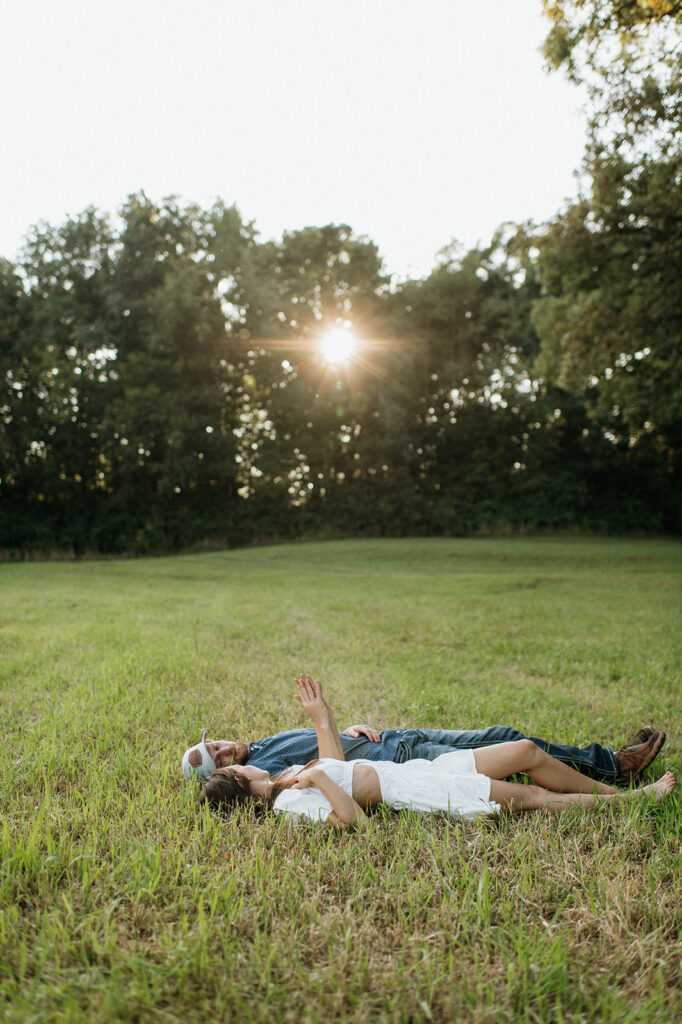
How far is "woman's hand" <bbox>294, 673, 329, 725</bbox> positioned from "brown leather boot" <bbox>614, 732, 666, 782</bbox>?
1.64 metres

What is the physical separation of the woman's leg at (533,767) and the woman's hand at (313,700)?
2.55 feet

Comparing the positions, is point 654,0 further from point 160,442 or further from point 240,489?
point 240,489

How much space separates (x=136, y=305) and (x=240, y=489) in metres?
9.51

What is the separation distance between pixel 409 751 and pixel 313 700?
2.00ft

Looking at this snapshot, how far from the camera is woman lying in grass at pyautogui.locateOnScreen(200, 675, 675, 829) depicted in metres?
2.56

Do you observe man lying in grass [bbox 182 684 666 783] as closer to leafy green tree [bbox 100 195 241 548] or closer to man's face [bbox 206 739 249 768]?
man's face [bbox 206 739 249 768]

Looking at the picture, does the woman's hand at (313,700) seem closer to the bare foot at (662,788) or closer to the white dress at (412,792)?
the white dress at (412,792)

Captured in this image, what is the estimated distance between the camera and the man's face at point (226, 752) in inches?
118

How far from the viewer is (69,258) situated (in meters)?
25.1

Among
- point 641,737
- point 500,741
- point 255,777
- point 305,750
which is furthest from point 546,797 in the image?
point 255,777

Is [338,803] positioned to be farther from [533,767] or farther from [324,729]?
[533,767]

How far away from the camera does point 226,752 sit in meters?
3.04

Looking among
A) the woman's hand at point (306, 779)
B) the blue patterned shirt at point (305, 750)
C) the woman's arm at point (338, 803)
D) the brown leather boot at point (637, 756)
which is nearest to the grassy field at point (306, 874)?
the woman's arm at point (338, 803)

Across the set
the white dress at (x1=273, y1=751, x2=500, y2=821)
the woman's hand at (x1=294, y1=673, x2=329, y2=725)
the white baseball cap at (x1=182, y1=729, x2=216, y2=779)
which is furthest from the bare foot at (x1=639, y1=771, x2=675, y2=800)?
the white baseball cap at (x1=182, y1=729, x2=216, y2=779)
